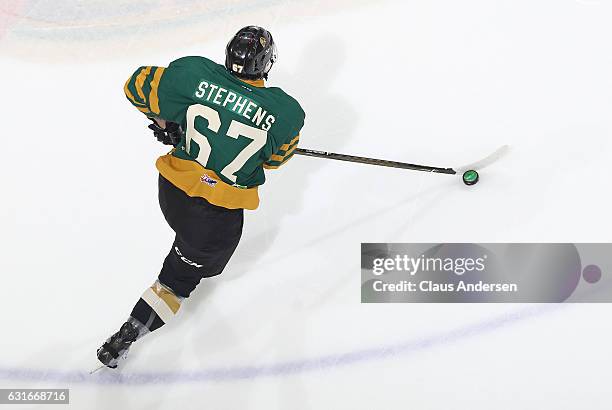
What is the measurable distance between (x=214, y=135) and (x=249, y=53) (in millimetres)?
337

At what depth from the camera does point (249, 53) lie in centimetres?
326

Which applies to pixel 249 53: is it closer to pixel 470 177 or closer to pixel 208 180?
pixel 208 180

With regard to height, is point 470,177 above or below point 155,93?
above

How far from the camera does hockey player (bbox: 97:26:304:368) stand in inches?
128

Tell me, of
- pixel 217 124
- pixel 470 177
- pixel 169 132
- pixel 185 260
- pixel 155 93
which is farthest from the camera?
pixel 470 177

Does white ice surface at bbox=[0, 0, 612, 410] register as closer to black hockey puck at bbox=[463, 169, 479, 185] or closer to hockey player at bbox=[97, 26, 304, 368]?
black hockey puck at bbox=[463, 169, 479, 185]

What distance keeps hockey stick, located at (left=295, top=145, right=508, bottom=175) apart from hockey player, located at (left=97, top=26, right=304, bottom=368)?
341 mm

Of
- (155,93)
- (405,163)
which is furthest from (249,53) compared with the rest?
(405,163)

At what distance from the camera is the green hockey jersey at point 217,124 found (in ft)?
10.6

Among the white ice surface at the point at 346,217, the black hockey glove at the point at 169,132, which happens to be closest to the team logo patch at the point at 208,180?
the black hockey glove at the point at 169,132

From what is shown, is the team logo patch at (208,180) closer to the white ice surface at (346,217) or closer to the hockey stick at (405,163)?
the hockey stick at (405,163)

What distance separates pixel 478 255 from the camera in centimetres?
392

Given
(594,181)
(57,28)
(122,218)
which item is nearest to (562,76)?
(594,181)

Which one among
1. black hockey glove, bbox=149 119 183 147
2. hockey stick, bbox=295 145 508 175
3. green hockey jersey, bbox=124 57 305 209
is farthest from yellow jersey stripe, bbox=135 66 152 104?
hockey stick, bbox=295 145 508 175
